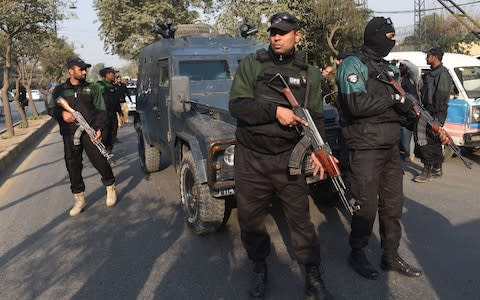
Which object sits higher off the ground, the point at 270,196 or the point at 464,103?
the point at 464,103

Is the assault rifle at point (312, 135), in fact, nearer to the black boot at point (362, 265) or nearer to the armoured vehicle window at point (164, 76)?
the black boot at point (362, 265)

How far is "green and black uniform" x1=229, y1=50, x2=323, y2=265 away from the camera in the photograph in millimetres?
2723

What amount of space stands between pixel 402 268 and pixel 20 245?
3.56 m

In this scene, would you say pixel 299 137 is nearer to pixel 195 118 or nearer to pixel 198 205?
pixel 198 205

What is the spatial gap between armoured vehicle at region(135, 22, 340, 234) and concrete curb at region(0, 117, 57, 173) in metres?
3.11

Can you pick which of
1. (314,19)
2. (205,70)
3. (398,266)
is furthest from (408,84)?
(314,19)

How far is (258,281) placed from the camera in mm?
3098

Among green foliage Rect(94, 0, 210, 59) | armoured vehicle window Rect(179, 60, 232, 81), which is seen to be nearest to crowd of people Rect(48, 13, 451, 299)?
armoured vehicle window Rect(179, 60, 232, 81)

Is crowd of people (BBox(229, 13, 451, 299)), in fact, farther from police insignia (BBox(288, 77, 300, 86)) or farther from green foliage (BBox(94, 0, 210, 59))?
green foliage (BBox(94, 0, 210, 59))

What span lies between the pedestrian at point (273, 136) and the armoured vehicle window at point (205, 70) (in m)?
2.46

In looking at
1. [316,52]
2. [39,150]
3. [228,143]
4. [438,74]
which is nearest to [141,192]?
[228,143]

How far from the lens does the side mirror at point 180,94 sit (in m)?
4.10

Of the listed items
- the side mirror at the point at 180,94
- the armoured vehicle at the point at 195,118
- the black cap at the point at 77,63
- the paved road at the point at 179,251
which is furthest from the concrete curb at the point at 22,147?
Result: the side mirror at the point at 180,94

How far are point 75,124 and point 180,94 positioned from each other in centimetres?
149
